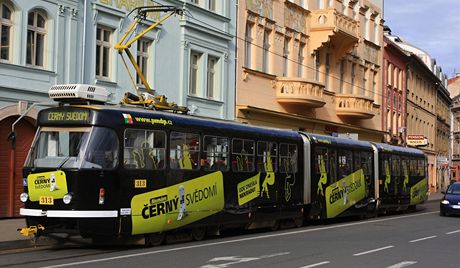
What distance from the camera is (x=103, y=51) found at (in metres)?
22.0

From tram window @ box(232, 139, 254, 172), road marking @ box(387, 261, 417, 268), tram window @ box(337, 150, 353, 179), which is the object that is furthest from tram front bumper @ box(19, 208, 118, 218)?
tram window @ box(337, 150, 353, 179)

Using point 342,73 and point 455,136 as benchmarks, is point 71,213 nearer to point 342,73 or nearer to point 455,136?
point 342,73

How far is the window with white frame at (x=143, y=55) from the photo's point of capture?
23609mm

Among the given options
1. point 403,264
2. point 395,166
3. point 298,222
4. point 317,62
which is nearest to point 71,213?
point 403,264

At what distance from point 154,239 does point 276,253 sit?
283 cm

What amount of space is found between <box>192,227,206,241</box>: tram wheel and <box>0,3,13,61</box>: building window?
7536 millimetres

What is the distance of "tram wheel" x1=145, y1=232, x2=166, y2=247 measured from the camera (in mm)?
14375

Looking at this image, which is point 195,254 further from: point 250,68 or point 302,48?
point 302,48

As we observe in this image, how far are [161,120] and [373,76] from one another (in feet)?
110

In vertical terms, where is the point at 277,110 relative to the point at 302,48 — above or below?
below

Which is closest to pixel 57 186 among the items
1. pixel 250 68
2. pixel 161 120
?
pixel 161 120

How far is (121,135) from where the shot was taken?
13594 millimetres

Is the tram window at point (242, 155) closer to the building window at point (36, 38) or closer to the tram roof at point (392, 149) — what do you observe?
the building window at point (36, 38)

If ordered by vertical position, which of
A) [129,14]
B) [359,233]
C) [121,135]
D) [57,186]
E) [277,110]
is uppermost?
[129,14]
